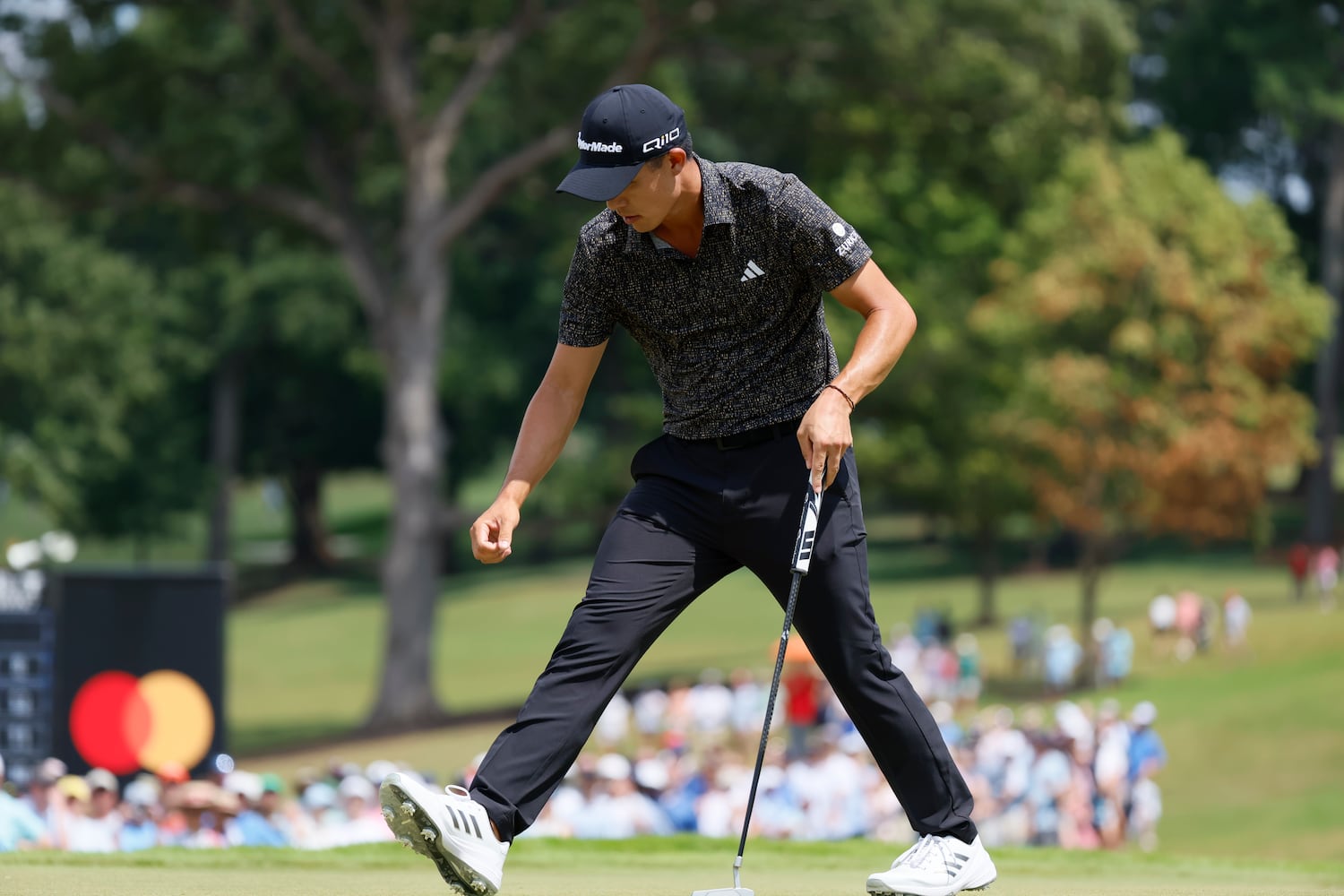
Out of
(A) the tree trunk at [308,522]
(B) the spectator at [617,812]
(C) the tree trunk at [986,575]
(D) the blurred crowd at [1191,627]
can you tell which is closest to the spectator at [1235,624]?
(D) the blurred crowd at [1191,627]

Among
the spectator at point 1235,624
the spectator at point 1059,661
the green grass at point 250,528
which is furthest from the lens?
the green grass at point 250,528

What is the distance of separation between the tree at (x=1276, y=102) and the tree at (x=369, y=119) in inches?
1005

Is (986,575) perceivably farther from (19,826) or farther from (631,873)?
(631,873)

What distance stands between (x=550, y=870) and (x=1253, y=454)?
2930 centimetres

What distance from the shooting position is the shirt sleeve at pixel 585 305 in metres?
4.79

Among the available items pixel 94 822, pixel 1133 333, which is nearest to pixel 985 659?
pixel 1133 333

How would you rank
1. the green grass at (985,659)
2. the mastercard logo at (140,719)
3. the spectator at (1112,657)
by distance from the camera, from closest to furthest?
the mastercard logo at (140,719) < the green grass at (985,659) < the spectator at (1112,657)

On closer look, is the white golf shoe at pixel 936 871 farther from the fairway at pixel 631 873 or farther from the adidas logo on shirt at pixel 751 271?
the adidas logo on shirt at pixel 751 271

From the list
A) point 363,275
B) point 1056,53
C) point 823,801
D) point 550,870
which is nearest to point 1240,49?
point 1056,53

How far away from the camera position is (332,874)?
625 centimetres

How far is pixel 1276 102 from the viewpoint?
1796 inches

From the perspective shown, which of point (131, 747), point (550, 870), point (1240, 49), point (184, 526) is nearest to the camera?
point (550, 870)

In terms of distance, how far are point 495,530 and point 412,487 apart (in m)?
22.5

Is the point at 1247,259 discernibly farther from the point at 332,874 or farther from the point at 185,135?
the point at 332,874
